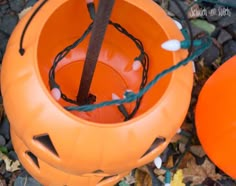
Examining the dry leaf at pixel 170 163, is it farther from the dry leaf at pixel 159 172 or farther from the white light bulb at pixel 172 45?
the white light bulb at pixel 172 45

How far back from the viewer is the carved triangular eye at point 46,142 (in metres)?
1.07

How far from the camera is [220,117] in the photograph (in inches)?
49.0

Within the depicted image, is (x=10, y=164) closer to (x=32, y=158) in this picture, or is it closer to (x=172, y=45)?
(x=32, y=158)

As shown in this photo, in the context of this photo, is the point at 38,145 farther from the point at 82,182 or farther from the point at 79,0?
the point at 79,0

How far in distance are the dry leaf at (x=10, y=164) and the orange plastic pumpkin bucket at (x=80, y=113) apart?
12 centimetres

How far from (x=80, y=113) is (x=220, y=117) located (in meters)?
0.35

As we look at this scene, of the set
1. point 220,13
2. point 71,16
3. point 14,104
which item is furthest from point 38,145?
point 220,13

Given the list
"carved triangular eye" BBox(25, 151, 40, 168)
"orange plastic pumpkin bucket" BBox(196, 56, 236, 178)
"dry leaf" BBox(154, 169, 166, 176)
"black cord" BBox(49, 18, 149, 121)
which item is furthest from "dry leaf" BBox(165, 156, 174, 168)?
"carved triangular eye" BBox(25, 151, 40, 168)

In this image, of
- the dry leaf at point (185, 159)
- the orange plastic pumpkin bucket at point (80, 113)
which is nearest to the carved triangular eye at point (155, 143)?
the orange plastic pumpkin bucket at point (80, 113)

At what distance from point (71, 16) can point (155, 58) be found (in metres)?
0.23

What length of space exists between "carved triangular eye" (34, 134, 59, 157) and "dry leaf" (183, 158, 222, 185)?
1.65 feet

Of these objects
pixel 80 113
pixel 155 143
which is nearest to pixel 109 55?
pixel 80 113

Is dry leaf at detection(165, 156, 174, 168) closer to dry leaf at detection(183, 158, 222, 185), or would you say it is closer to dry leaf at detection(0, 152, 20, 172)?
dry leaf at detection(183, 158, 222, 185)

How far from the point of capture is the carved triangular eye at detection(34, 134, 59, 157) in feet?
3.51
